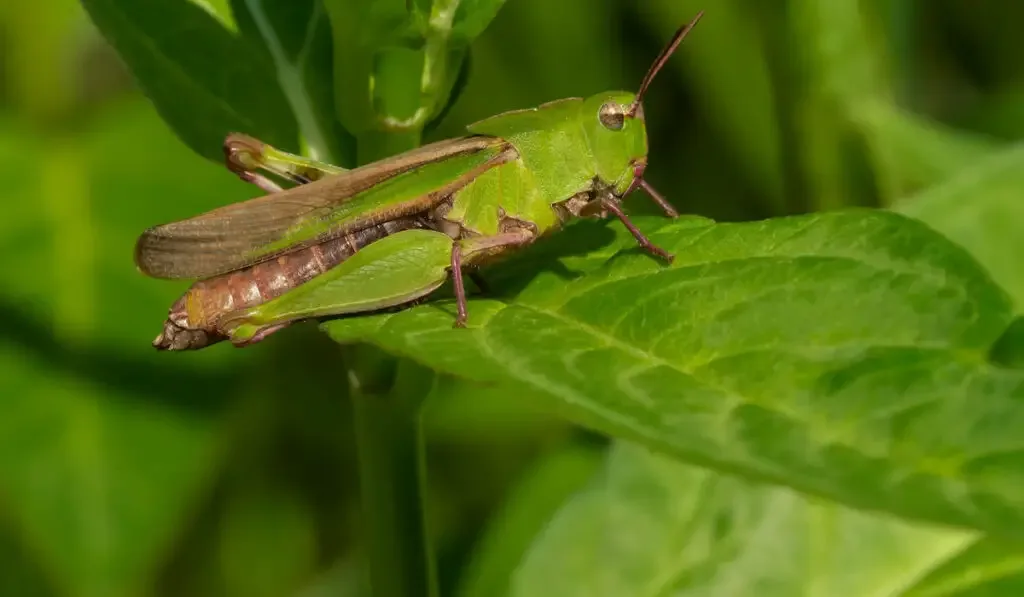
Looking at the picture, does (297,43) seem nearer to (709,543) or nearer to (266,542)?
(709,543)

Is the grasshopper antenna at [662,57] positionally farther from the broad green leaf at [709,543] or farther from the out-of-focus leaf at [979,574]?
the out-of-focus leaf at [979,574]

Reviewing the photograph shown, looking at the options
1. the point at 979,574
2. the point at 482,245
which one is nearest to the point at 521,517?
the point at 482,245

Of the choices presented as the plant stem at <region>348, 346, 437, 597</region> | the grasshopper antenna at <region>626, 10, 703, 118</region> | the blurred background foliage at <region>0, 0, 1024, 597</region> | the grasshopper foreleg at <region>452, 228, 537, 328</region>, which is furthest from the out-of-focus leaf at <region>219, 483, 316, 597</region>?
the grasshopper antenna at <region>626, 10, 703, 118</region>

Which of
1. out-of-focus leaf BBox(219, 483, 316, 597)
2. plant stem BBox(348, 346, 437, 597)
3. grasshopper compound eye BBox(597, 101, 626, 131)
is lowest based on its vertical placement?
out-of-focus leaf BBox(219, 483, 316, 597)

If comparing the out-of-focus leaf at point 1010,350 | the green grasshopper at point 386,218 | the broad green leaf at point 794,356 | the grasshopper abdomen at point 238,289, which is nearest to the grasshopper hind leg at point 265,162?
the green grasshopper at point 386,218

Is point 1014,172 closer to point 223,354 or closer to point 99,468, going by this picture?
point 223,354

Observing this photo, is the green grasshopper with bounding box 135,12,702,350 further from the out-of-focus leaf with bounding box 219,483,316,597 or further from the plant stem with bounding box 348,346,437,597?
the out-of-focus leaf with bounding box 219,483,316,597
